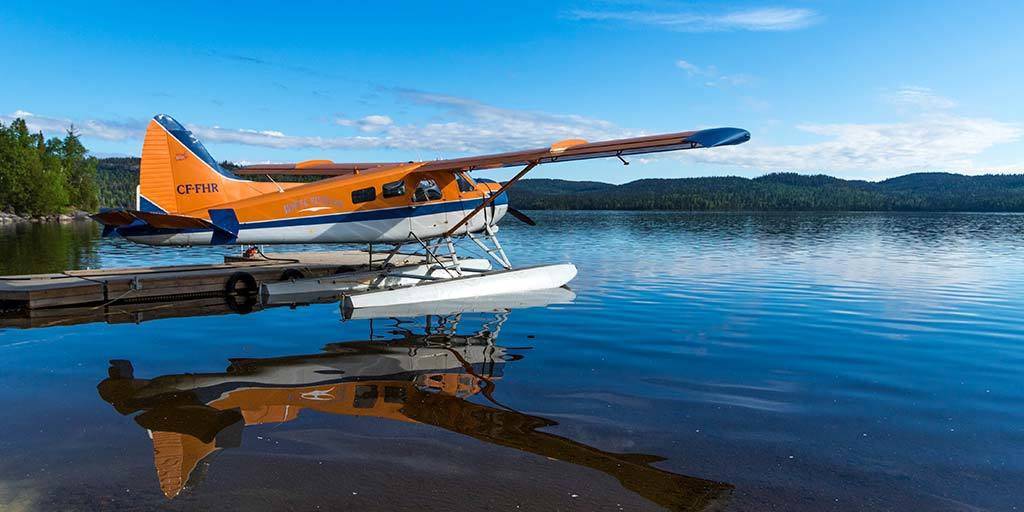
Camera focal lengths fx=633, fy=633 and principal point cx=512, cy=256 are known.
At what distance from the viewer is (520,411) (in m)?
5.60

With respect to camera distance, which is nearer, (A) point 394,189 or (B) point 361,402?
(B) point 361,402

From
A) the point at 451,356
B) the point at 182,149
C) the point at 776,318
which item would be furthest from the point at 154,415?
the point at 776,318

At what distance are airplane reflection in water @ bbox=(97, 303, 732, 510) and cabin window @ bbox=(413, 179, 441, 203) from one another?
14.7 ft

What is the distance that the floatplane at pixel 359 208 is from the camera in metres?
10.2

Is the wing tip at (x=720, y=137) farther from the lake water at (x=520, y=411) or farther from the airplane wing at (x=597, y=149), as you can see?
the lake water at (x=520, y=411)

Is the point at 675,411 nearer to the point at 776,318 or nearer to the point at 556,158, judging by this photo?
the point at 776,318

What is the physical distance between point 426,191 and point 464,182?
108 centimetres

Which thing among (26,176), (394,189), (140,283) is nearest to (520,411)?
(394,189)

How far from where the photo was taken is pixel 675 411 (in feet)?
18.6

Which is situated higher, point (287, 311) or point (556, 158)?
point (556, 158)

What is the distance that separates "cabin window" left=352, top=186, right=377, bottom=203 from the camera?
11.6 meters

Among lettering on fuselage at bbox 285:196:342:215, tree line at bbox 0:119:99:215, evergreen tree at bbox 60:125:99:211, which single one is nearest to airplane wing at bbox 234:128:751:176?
lettering on fuselage at bbox 285:196:342:215

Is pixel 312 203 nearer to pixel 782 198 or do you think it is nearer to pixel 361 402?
pixel 361 402

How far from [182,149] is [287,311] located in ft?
10.8
